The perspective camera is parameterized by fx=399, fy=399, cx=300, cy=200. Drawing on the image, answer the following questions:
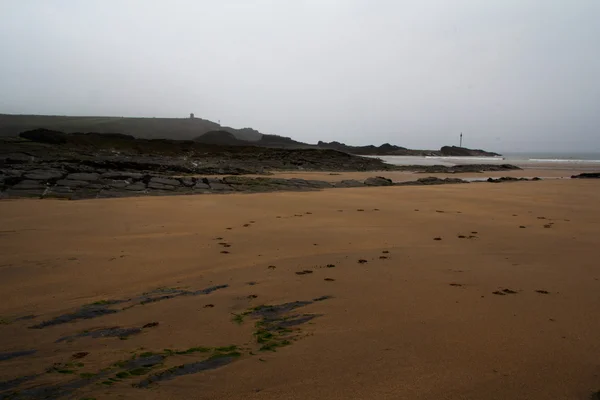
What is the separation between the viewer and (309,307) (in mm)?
2812

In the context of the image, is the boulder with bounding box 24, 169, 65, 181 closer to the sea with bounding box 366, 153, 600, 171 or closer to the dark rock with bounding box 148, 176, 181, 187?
the dark rock with bounding box 148, 176, 181, 187

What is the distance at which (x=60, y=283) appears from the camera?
10.8 feet

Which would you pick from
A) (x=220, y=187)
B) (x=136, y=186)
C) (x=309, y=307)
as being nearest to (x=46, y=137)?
(x=136, y=186)

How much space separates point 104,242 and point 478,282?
13.2ft

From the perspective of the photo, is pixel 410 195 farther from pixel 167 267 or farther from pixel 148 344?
pixel 148 344

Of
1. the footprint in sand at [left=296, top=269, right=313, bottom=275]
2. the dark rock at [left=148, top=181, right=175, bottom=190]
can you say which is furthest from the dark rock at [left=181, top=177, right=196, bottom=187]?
the footprint in sand at [left=296, top=269, right=313, bottom=275]

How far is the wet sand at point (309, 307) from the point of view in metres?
1.91

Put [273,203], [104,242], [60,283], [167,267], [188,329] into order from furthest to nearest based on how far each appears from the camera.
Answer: [273,203], [104,242], [167,267], [60,283], [188,329]

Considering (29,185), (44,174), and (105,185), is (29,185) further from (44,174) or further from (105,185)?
(105,185)

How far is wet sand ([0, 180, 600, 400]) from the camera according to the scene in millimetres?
1905

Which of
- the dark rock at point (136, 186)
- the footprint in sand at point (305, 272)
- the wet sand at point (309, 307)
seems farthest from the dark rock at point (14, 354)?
the dark rock at point (136, 186)

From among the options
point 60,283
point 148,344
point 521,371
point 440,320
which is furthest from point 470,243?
point 60,283

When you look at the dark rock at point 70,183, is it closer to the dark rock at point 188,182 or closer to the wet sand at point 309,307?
the dark rock at point 188,182

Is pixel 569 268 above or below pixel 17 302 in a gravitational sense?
above
